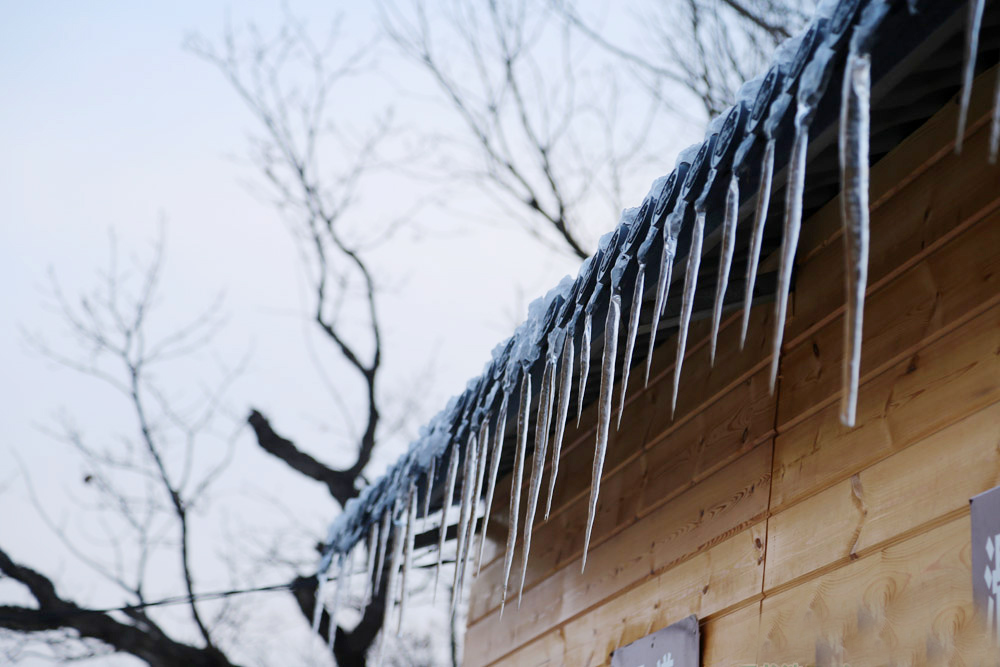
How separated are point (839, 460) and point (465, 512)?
1013mm

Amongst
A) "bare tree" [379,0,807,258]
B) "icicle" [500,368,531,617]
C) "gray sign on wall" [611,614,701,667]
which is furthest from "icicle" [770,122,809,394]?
"bare tree" [379,0,807,258]

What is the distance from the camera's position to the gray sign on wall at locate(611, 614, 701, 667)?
273cm

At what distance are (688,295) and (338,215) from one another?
1115 cm

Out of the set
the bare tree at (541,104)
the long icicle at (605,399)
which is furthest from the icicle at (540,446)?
the bare tree at (541,104)

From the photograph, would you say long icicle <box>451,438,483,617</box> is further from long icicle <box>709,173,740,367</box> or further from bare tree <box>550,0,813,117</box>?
bare tree <box>550,0,813,117</box>

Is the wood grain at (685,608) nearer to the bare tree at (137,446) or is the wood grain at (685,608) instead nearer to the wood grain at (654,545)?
the wood grain at (654,545)

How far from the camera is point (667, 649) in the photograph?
9.45ft

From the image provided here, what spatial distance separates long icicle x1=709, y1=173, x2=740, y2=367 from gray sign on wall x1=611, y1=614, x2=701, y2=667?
1.23 meters

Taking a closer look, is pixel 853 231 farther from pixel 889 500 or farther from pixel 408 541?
pixel 408 541

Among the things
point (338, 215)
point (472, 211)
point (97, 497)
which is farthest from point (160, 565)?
point (472, 211)

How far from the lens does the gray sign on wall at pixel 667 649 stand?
2730 millimetres

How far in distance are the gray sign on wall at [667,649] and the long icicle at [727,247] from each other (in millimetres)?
1232

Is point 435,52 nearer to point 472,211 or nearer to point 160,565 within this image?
point 472,211

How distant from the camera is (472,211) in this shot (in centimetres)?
1190
